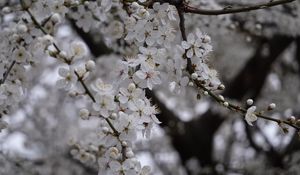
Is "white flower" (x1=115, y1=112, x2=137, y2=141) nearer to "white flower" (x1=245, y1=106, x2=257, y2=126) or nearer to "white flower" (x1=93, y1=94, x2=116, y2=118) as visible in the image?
"white flower" (x1=93, y1=94, x2=116, y2=118)

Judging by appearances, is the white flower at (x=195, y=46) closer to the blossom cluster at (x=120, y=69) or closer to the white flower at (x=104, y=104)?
the blossom cluster at (x=120, y=69)

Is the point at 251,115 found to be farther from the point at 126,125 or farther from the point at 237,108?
the point at 126,125

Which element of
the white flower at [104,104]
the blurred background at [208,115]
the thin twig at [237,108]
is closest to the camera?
the white flower at [104,104]

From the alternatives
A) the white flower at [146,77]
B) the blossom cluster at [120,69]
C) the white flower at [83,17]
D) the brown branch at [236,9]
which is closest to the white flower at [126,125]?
the blossom cluster at [120,69]

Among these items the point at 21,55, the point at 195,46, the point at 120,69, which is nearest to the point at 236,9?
the point at 195,46

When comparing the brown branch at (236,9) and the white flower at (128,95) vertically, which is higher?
the brown branch at (236,9)

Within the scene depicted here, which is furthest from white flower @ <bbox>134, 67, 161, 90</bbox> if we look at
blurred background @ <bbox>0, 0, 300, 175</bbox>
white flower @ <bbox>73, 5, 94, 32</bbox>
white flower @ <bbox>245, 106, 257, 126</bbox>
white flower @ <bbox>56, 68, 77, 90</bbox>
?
blurred background @ <bbox>0, 0, 300, 175</bbox>

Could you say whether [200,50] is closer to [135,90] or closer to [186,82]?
[186,82]

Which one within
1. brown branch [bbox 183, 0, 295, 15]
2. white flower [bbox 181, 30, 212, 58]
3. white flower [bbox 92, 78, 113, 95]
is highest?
brown branch [bbox 183, 0, 295, 15]
